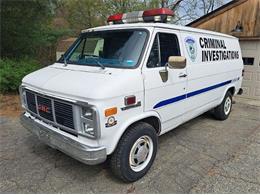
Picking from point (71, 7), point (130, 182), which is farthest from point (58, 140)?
point (71, 7)

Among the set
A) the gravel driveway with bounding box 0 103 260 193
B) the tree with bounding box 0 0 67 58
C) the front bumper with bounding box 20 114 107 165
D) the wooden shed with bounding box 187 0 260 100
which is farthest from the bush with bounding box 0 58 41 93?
the wooden shed with bounding box 187 0 260 100

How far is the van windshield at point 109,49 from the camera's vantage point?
3.24 metres

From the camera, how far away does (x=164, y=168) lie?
3.55 m

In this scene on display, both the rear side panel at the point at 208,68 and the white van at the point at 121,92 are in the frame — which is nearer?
the white van at the point at 121,92

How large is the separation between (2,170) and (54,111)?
1.35 metres

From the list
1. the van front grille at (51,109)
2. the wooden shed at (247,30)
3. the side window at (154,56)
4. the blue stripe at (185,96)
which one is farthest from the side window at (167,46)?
the wooden shed at (247,30)

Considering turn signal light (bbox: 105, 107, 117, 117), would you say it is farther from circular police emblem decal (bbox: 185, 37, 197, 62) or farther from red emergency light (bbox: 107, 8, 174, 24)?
circular police emblem decal (bbox: 185, 37, 197, 62)

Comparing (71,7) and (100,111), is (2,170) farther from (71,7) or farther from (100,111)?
(71,7)

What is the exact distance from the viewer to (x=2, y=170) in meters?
3.46

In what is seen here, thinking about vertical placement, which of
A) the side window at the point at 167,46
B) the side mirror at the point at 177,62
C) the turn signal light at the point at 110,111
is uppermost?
the side window at the point at 167,46

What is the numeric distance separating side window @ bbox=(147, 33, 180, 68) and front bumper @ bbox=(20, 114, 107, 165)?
1374mm

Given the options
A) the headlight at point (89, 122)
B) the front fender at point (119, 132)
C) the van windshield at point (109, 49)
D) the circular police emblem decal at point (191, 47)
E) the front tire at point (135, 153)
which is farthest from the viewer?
the circular police emblem decal at point (191, 47)

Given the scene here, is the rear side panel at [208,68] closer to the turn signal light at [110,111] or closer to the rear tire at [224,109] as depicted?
the rear tire at [224,109]

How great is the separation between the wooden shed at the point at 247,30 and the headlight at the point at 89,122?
734 centimetres
